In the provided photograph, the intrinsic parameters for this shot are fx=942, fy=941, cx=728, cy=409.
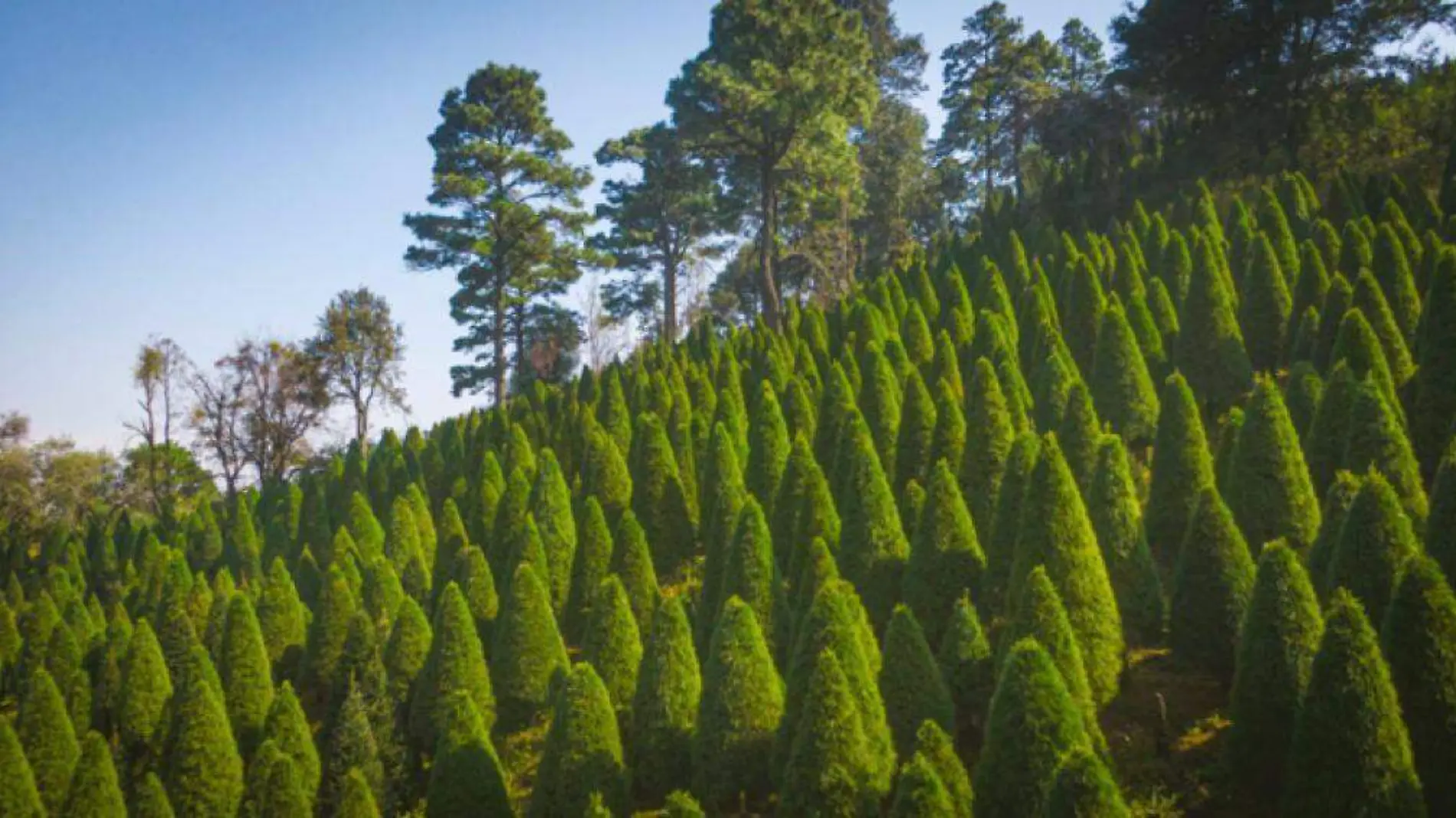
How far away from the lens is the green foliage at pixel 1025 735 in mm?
10373

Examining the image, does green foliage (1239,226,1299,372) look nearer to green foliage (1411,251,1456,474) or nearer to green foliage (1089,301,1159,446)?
green foliage (1089,301,1159,446)

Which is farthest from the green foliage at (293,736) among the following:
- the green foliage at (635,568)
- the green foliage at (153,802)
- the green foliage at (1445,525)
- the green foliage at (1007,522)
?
the green foliage at (1445,525)

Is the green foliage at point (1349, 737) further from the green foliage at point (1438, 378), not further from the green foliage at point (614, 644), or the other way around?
the green foliage at point (614, 644)

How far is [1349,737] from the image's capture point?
9.47 metres

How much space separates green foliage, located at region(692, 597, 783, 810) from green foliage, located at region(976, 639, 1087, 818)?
11.7 ft

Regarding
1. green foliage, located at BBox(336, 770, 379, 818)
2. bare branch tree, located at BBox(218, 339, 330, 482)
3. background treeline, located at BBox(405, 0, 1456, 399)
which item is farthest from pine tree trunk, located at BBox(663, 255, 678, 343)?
green foliage, located at BBox(336, 770, 379, 818)

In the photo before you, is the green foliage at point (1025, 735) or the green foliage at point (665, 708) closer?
the green foliage at point (1025, 735)

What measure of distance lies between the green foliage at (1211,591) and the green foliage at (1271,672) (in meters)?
1.86

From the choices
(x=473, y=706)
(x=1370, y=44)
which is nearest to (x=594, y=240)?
(x=1370, y=44)

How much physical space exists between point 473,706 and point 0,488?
5111cm

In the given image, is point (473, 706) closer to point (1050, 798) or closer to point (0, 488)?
point (1050, 798)

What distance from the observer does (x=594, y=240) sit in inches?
2109

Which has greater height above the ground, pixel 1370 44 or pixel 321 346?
pixel 1370 44

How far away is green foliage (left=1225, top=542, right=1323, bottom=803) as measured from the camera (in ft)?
35.9
